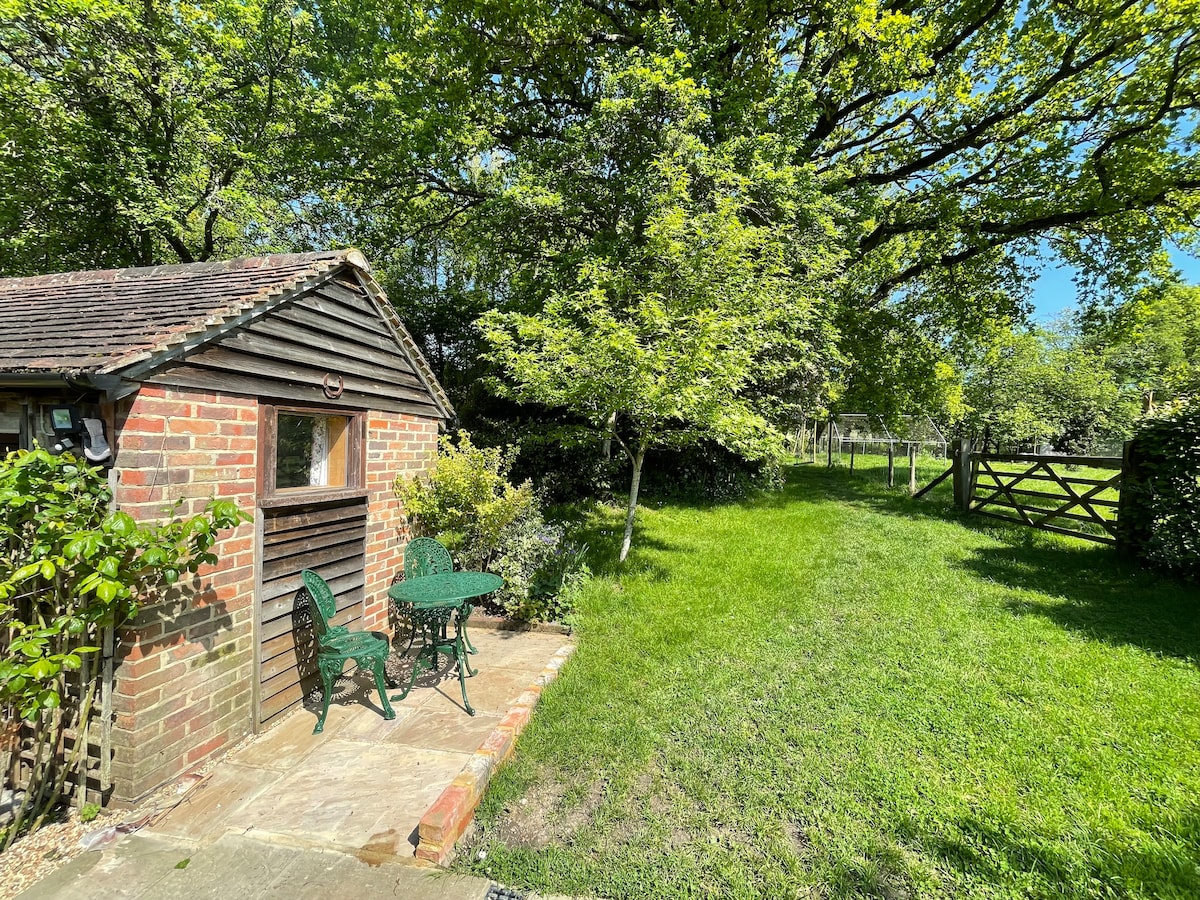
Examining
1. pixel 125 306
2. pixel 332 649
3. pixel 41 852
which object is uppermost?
pixel 125 306

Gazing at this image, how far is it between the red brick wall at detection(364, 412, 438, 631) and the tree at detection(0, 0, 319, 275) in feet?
25.1

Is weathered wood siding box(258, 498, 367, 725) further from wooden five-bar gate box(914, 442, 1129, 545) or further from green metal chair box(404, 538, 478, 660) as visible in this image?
wooden five-bar gate box(914, 442, 1129, 545)

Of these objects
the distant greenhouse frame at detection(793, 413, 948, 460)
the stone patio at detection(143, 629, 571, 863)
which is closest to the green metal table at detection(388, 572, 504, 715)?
the stone patio at detection(143, 629, 571, 863)

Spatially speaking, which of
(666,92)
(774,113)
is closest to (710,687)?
(666,92)

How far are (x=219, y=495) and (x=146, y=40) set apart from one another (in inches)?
441

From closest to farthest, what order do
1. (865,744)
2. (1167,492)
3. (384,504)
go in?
1. (865,744)
2. (384,504)
3. (1167,492)

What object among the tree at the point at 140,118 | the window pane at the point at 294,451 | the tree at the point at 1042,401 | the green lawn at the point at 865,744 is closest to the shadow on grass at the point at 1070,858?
the green lawn at the point at 865,744

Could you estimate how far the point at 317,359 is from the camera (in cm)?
423

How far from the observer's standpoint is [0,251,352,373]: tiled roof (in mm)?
2922

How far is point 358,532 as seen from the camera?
4895 mm

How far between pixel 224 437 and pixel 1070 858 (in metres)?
5.73

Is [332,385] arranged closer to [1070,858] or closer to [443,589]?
[443,589]

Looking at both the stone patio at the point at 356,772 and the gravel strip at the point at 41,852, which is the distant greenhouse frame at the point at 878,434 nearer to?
the stone patio at the point at 356,772

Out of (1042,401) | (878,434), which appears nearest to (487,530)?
(878,434)
